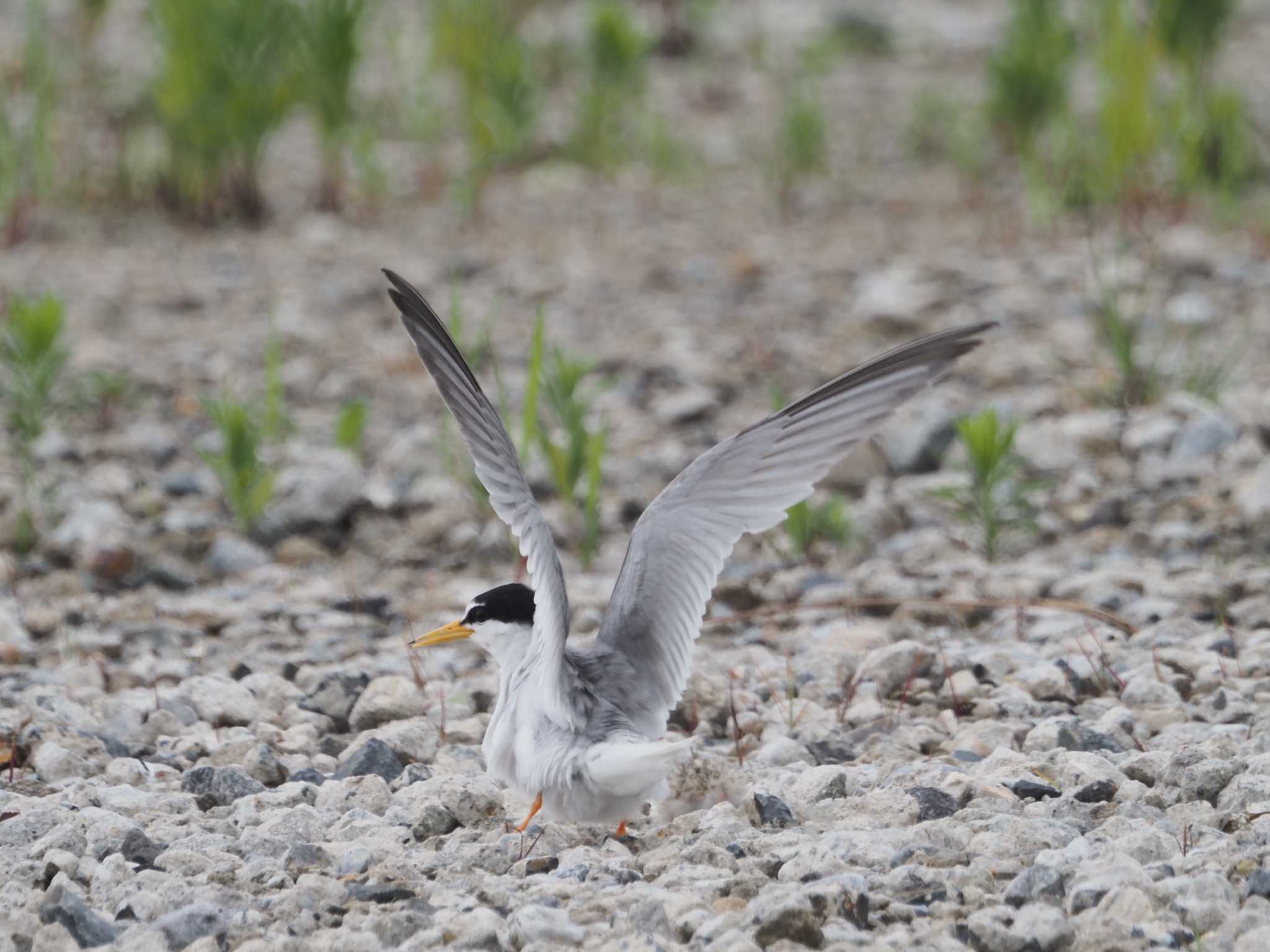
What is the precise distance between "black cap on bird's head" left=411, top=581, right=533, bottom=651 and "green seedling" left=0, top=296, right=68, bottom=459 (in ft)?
6.98

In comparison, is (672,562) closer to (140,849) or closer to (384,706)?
(384,706)

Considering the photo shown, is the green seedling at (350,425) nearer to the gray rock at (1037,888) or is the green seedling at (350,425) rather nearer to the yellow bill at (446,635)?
the yellow bill at (446,635)

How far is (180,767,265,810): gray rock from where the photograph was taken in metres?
3.05

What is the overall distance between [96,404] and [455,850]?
3425 mm

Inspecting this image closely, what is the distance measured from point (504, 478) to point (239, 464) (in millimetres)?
2276

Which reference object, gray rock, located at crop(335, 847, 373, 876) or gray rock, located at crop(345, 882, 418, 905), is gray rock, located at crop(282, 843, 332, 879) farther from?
gray rock, located at crop(345, 882, 418, 905)

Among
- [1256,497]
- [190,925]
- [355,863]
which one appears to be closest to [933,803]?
[355,863]

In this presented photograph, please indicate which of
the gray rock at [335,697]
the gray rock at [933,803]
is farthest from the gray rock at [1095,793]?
the gray rock at [335,697]

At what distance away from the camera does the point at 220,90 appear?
7.67 meters

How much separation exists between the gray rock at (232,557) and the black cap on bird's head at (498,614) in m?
1.86

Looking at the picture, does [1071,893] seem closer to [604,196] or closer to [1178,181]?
[1178,181]

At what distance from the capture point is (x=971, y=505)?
4.61 meters

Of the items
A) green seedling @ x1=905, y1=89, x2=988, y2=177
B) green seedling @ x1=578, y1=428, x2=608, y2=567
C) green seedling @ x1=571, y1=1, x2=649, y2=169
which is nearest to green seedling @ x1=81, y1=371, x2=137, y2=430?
green seedling @ x1=578, y1=428, x2=608, y2=567

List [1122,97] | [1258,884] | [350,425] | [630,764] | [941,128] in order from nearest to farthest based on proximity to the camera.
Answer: [1258,884] → [630,764] → [350,425] → [1122,97] → [941,128]
